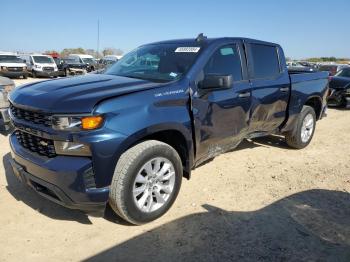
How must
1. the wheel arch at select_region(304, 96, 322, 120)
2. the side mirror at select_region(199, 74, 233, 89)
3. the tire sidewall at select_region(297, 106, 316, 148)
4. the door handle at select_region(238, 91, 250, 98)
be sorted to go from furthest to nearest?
the wheel arch at select_region(304, 96, 322, 120) → the tire sidewall at select_region(297, 106, 316, 148) → the door handle at select_region(238, 91, 250, 98) → the side mirror at select_region(199, 74, 233, 89)

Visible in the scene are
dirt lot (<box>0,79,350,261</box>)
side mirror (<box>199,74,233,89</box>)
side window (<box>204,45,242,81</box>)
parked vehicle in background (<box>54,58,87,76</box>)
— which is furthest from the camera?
parked vehicle in background (<box>54,58,87,76</box>)

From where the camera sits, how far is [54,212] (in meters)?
3.75

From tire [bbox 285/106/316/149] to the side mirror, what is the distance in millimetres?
2850

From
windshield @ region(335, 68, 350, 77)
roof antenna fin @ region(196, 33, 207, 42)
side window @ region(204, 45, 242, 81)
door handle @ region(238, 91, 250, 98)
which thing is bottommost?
door handle @ region(238, 91, 250, 98)

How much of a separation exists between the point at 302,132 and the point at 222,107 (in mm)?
2829

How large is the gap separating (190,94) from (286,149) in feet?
11.2

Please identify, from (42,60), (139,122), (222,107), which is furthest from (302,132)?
(42,60)

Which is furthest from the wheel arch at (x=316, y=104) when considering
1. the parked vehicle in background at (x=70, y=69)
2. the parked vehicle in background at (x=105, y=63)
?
the parked vehicle in background at (x=70, y=69)

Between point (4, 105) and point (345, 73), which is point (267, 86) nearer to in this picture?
point (4, 105)

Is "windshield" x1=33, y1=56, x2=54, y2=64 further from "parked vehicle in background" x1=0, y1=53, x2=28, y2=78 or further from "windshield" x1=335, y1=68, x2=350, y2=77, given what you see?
"windshield" x1=335, y1=68, x2=350, y2=77

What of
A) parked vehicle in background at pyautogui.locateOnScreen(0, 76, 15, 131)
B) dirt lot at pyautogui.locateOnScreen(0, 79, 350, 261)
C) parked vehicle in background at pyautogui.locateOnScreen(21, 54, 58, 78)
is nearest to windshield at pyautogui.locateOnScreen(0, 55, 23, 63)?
parked vehicle in background at pyautogui.locateOnScreen(21, 54, 58, 78)

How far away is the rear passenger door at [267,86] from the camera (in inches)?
191

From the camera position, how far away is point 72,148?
118 inches

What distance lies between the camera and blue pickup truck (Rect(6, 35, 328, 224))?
3.01 meters
